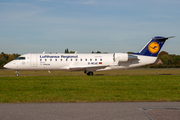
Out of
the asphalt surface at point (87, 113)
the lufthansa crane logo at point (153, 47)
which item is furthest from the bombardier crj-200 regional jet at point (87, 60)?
the asphalt surface at point (87, 113)

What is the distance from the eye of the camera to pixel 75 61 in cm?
3044

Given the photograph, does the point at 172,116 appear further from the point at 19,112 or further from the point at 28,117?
the point at 19,112

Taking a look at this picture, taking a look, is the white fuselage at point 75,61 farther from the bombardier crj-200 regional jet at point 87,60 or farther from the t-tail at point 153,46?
the t-tail at point 153,46

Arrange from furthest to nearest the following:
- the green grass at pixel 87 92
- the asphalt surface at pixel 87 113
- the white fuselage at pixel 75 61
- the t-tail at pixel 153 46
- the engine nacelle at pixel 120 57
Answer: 1. the t-tail at pixel 153 46
2. the engine nacelle at pixel 120 57
3. the white fuselage at pixel 75 61
4. the green grass at pixel 87 92
5. the asphalt surface at pixel 87 113

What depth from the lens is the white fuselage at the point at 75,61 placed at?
98.1ft

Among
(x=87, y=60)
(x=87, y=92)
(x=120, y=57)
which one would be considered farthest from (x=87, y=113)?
(x=120, y=57)

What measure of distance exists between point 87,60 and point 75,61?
5.50 ft

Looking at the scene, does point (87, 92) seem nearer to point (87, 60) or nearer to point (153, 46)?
point (87, 60)

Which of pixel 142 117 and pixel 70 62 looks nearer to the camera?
pixel 142 117

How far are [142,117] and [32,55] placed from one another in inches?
1000

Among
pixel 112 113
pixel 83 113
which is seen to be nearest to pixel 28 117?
pixel 83 113

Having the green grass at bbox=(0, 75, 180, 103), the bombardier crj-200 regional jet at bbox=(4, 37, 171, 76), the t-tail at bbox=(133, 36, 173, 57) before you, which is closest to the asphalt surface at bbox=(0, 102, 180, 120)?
the green grass at bbox=(0, 75, 180, 103)

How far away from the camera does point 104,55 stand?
3123 centimetres

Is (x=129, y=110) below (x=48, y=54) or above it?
below
